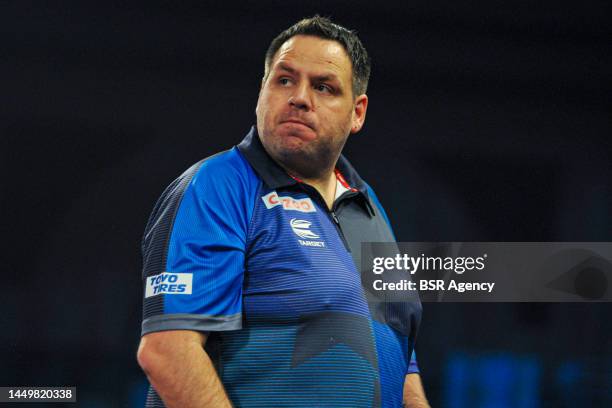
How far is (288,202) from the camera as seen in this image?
4.99 ft

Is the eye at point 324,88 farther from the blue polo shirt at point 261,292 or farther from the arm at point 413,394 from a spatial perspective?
the arm at point 413,394

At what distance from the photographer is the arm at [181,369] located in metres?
1.26

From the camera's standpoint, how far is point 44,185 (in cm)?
328

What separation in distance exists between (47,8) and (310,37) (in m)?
2.16

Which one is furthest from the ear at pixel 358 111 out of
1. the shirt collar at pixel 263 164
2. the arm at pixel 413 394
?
the arm at pixel 413 394

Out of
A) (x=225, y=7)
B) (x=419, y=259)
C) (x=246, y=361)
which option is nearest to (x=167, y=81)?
(x=225, y=7)

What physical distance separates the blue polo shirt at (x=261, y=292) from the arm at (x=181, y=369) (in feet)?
0.07

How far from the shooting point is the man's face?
163cm

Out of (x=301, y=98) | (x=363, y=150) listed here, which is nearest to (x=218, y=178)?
(x=301, y=98)

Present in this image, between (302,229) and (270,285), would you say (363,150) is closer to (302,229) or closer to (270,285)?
(302,229)


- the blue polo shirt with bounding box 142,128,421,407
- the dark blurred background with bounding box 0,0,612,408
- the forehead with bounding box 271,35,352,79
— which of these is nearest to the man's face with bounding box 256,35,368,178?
the forehead with bounding box 271,35,352,79

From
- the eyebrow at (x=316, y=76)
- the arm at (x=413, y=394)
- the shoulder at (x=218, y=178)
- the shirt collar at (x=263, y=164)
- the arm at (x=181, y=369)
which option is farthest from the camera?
the arm at (x=413, y=394)

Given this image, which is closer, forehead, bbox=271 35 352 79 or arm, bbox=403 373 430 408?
forehead, bbox=271 35 352 79

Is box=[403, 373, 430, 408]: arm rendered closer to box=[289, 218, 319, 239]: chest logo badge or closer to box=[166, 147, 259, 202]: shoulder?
box=[289, 218, 319, 239]: chest logo badge
